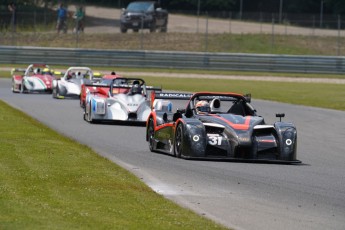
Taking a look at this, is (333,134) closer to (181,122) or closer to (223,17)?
(181,122)

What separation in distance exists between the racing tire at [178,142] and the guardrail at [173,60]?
3101 centimetres

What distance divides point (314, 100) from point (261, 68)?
1467 centimetres

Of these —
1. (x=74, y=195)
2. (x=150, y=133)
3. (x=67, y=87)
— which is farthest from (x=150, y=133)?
(x=67, y=87)

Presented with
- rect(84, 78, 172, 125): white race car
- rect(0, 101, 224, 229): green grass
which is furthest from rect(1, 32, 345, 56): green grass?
rect(0, 101, 224, 229): green grass

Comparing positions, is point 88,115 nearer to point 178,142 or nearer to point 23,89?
point 178,142

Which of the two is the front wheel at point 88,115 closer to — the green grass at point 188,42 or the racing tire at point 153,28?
the green grass at point 188,42

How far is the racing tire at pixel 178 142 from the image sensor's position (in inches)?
626

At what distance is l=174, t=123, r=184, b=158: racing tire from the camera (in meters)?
15.9

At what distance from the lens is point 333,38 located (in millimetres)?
55938

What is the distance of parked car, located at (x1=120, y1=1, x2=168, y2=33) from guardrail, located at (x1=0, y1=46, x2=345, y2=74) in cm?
963

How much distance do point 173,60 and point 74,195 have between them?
3748cm

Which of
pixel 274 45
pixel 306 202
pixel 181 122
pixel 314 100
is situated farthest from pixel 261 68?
pixel 306 202

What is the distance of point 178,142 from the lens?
635 inches

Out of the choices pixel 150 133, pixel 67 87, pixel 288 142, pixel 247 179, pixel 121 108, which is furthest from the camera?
pixel 67 87
